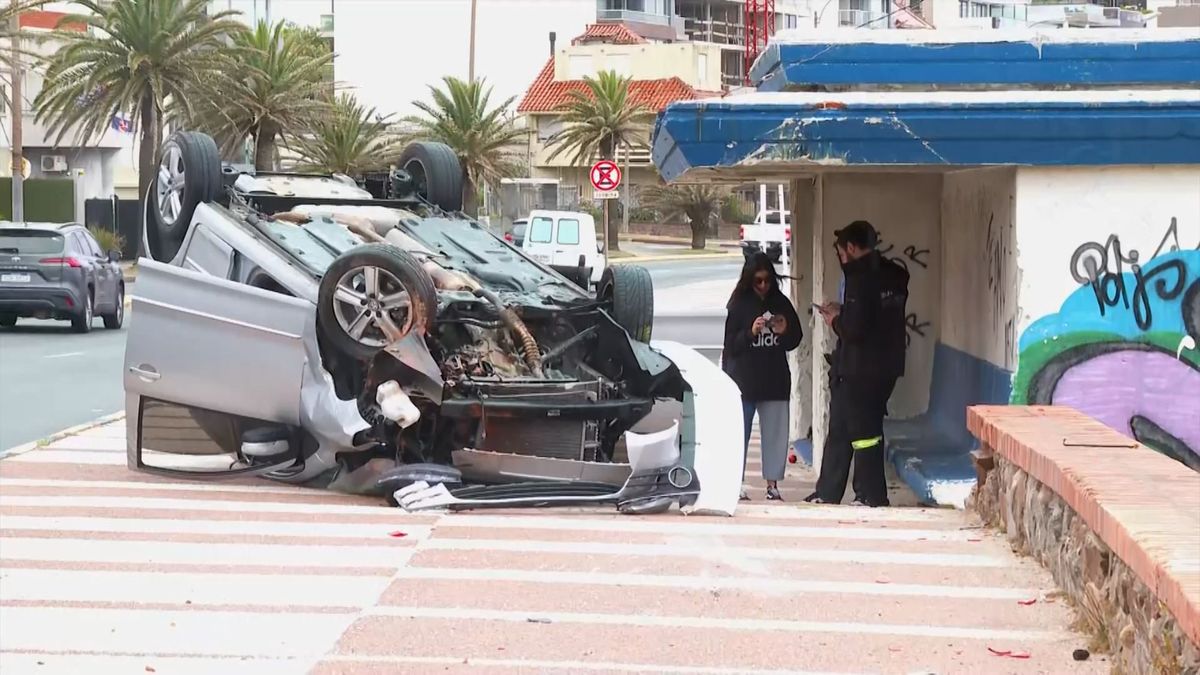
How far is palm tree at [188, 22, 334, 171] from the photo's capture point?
40.8 m

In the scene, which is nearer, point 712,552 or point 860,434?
point 712,552

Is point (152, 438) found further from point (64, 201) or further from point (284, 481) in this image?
point (64, 201)

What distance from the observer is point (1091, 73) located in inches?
408

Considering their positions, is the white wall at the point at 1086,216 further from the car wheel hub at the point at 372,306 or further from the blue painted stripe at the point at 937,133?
the car wheel hub at the point at 372,306

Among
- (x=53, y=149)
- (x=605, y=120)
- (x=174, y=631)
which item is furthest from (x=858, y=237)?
(x=605, y=120)

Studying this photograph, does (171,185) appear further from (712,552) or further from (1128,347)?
(1128,347)

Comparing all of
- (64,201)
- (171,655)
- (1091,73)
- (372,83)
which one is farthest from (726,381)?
(372,83)

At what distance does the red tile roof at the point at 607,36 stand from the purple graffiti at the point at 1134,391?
63921 mm

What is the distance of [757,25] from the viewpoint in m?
77.9

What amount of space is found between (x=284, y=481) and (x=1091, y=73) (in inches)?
223

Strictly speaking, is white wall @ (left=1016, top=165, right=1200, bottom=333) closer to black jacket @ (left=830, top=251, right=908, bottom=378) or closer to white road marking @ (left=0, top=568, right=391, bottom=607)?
black jacket @ (left=830, top=251, right=908, bottom=378)

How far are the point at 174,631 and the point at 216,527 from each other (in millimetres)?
2039

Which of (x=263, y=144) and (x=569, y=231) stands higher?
(x=263, y=144)

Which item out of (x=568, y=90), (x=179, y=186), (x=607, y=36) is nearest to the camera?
(x=179, y=186)
